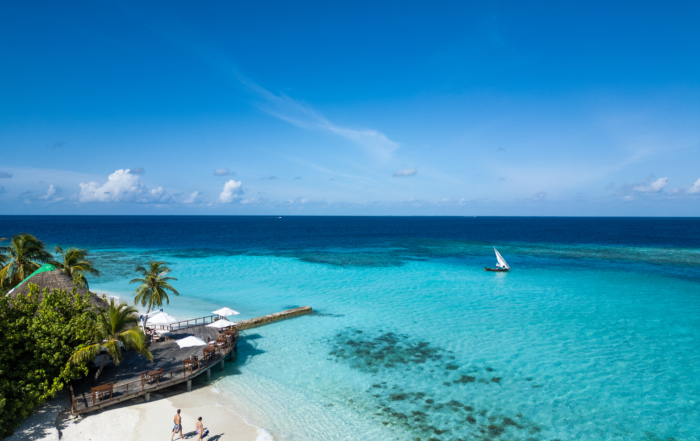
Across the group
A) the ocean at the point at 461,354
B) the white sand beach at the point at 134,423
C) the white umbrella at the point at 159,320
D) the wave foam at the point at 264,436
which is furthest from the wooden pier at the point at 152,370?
the wave foam at the point at 264,436

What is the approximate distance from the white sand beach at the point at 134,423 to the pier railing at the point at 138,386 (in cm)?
42

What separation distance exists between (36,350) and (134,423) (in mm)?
4962

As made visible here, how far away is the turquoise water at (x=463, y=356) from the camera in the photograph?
51.7ft

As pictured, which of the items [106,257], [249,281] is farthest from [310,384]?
[106,257]

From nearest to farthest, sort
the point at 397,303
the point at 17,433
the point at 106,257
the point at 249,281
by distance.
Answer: the point at 17,433
the point at 397,303
the point at 249,281
the point at 106,257

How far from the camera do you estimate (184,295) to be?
36219 mm

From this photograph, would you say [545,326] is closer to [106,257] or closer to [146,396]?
[146,396]

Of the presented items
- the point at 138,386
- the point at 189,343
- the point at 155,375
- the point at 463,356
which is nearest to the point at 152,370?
the point at 155,375

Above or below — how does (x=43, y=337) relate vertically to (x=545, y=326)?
above

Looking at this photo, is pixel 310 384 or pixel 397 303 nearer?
pixel 310 384

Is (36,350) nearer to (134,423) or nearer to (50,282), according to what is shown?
(134,423)

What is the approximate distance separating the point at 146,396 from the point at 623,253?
82.4 m

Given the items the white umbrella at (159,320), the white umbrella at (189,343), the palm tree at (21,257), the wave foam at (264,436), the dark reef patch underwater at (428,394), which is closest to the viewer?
the wave foam at (264,436)

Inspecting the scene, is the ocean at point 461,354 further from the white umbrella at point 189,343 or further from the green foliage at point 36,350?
the green foliage at point 36,350
